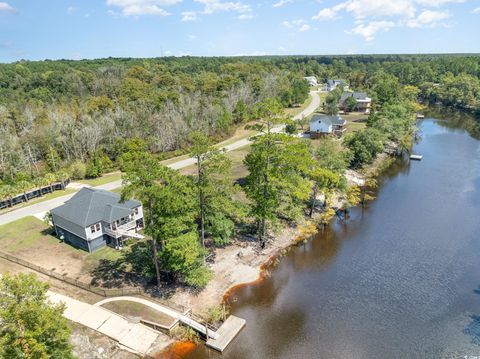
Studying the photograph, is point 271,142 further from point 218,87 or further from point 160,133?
point 218,87

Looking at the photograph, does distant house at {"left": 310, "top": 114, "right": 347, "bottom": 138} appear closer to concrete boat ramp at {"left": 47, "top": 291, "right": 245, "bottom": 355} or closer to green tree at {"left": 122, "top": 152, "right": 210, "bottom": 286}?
green tree at {"left": 122, "top": 152, "right": 210, "bottom": 286}

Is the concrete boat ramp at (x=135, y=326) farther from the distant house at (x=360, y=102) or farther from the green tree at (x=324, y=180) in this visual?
the distant house at (x=360, y=102)

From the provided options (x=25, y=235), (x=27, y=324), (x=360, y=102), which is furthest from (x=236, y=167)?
(x=360, y=102)

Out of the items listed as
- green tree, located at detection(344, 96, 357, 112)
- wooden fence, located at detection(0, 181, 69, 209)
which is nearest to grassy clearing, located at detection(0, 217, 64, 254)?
wooden fence, located at detection(0, 181, 69, 209)

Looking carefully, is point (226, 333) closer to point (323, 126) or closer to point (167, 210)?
point (167, 210)

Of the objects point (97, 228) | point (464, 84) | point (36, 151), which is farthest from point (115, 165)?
point (464, 84)

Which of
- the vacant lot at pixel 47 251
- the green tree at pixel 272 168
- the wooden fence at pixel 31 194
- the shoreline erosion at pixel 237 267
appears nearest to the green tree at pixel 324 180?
the shoreline erosion at pixel 237 267
